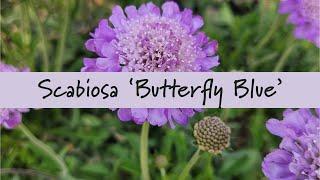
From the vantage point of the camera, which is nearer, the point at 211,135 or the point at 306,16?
the point at 211,135

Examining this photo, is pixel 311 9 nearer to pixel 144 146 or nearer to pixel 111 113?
pixel 144 146

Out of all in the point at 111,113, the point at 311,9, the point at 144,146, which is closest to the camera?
the point at 144,146

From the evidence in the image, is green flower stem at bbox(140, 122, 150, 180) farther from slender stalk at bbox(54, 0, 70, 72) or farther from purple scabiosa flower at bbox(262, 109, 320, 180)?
slender stalk at bbox(54, 0, 70, 72)

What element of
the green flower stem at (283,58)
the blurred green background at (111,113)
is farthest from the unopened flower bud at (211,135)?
the green flower stem at (283,58)

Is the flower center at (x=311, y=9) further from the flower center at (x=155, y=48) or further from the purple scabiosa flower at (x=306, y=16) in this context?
the flower center at (x=155, y=48)

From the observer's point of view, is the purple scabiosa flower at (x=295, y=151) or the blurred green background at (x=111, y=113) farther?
the blurred green background at (x=111, y=113)

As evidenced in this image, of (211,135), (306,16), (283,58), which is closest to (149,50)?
(211,135)

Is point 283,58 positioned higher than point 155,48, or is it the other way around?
point 283,58
